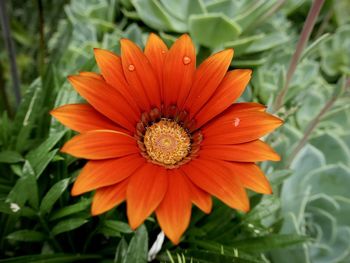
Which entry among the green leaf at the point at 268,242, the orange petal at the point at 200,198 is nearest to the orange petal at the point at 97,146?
the orange petal at the point at 200,198

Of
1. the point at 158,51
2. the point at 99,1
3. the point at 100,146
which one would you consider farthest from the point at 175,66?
the point at 99,1

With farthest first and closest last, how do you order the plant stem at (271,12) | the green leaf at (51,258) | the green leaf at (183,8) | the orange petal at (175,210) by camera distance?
the green leaf at (183,8), the plant stem at (271,12), the green leaf at (51,258), the orange petal at (175,210)

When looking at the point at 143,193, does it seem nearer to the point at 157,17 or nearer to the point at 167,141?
the point at 167,141

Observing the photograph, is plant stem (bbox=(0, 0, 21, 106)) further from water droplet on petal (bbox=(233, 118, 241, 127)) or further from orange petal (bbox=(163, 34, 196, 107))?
water droplet on petal (bbox=(233, 118, 241, 127))

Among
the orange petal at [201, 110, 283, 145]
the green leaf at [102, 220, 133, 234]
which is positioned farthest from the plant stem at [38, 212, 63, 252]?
the orange petal at [201, 110, 283, 145]

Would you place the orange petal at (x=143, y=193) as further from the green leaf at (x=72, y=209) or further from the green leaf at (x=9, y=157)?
the green leaf at (x=9, y=157)
